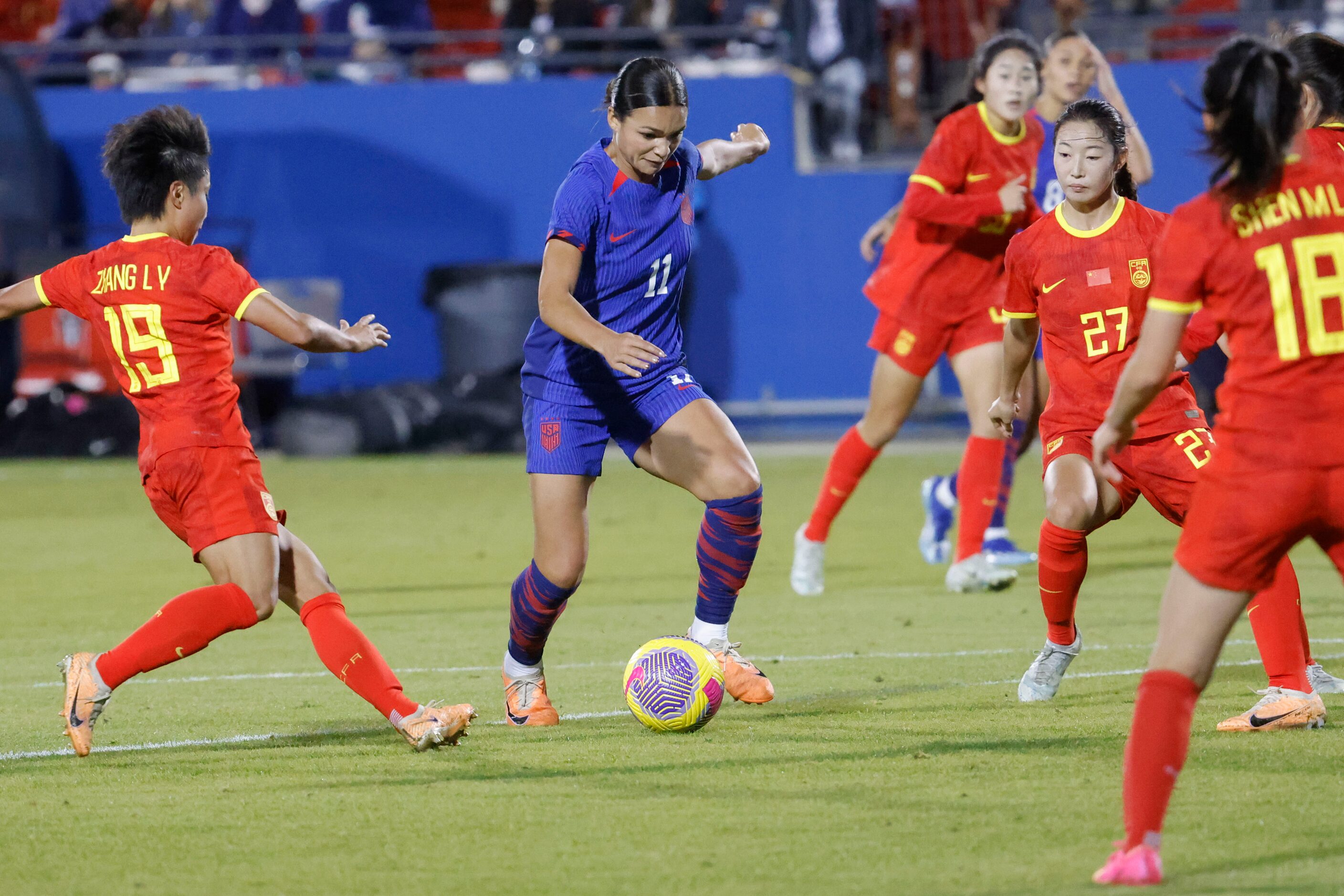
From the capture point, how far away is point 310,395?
1772 cm

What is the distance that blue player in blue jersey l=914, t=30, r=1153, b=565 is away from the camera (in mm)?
8523

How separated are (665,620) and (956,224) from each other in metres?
2.39

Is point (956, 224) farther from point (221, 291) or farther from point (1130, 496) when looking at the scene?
point (221, 291)

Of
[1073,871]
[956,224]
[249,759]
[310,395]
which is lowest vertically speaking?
[310,395]

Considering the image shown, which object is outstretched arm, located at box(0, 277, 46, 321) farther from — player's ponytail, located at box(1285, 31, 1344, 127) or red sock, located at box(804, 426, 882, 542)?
red sock, located at box(804, 426, 882, 542)

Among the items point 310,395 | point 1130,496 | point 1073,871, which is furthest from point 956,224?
point 310,395

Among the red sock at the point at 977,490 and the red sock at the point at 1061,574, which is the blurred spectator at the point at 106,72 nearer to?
the red sock at the point at 977,490

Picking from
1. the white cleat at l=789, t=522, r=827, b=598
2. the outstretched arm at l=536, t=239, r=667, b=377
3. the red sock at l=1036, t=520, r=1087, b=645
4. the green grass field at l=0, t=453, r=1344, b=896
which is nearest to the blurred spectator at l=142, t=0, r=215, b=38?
the green grass field at l=0, t=453, r=1344, b=896

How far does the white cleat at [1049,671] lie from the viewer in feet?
18.9

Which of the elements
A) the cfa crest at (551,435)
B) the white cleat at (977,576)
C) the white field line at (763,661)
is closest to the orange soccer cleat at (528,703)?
the cfa crest at (551,435)

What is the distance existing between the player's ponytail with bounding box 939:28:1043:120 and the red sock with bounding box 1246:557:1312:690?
3.88 meters

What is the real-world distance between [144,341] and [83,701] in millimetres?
1077

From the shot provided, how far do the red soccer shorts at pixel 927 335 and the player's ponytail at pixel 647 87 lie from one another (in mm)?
3493

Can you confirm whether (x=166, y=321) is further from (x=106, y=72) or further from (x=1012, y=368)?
(x=106, y=72)
